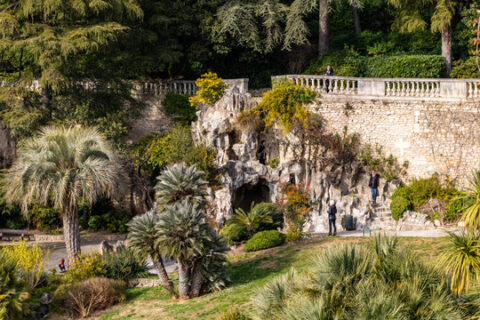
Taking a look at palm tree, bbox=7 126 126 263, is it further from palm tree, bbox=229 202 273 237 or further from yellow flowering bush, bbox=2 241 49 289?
palm tree, bbox=229 202 273 237

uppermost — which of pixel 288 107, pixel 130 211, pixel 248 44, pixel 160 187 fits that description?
pixel 248 44

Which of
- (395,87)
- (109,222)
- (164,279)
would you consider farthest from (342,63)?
(164,279)

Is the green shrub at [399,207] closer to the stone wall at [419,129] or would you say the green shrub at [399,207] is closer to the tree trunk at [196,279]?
the stone wall at [419,129]

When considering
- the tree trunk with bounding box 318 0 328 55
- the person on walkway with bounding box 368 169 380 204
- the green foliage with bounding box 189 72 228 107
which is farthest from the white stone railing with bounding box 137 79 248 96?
the person on walkway with bounding box 368 169 380 204

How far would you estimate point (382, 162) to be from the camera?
79.8 ft

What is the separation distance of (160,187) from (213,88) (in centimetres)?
829

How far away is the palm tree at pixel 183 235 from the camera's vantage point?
1568cm

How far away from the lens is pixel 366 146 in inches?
966

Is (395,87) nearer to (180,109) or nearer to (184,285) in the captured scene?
(180,109)

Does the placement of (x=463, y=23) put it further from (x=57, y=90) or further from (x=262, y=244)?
(x=57, y=90)

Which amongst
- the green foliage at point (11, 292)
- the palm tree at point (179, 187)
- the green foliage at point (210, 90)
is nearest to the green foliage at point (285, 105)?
the green foliage at point (210, 90)

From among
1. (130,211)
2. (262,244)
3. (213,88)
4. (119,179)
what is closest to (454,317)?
(262,244)

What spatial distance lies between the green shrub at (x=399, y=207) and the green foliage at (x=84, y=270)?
11042mm

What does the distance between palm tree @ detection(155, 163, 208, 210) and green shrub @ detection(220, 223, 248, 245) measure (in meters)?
3.46
